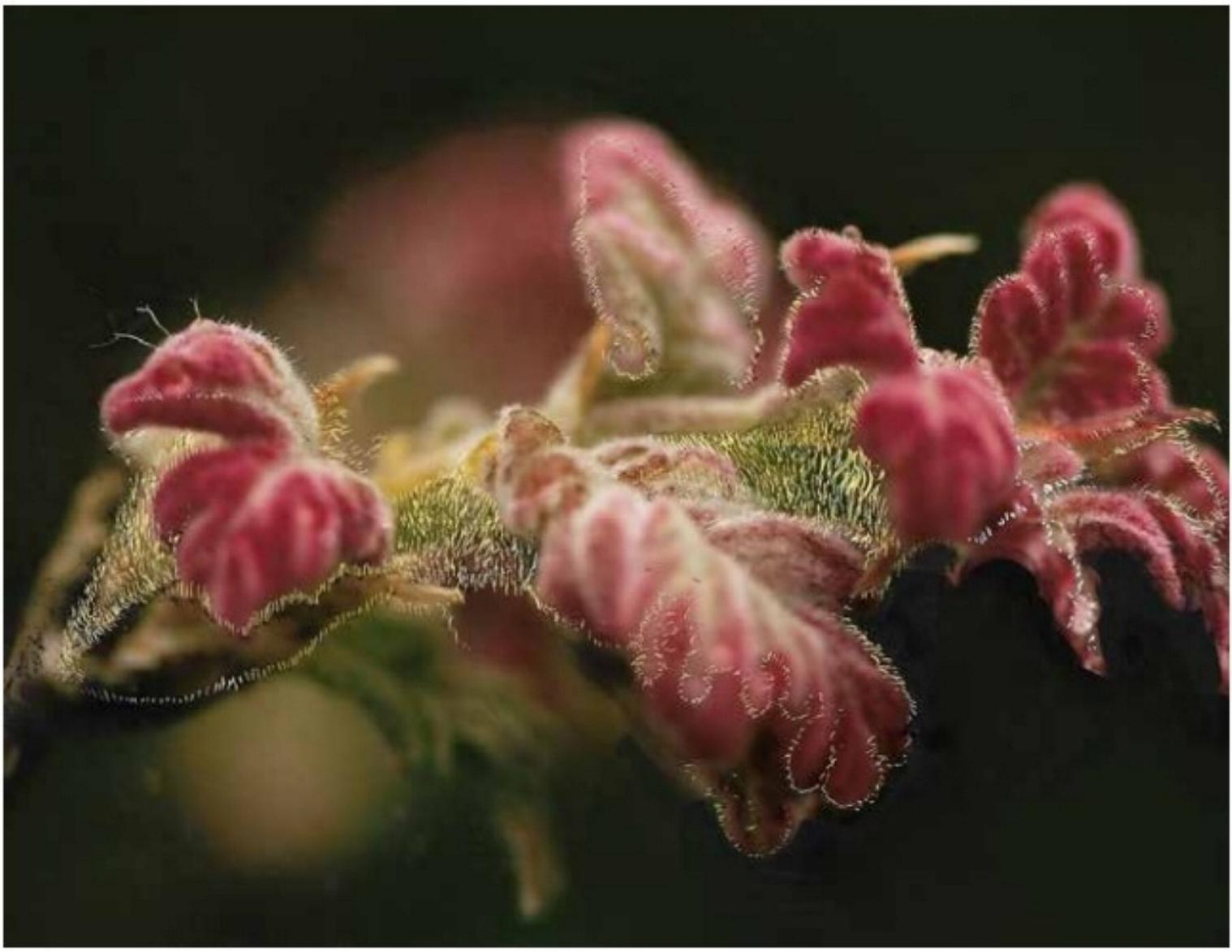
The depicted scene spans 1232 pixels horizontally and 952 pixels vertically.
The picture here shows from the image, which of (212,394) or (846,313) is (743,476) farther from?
(212,394)

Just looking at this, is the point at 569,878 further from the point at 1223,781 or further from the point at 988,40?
the point at 988,40

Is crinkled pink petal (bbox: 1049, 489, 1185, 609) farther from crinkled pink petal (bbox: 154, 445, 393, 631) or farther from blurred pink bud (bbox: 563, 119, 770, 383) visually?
crinkled pink petal (bbox: 154, 445, 393, 631)

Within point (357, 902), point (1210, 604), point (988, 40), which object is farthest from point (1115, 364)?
point (357, 902)

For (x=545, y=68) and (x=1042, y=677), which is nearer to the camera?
(x=1042, y=677)

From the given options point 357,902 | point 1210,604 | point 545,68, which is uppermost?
point 545,68

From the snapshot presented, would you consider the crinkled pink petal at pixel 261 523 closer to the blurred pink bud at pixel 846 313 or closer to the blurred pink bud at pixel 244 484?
the blurred pink bud at pixel 244 484

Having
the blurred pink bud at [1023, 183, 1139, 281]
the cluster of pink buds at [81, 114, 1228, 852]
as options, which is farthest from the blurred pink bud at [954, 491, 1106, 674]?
the blurred pink bud at [1023, 183, 1139, 281]

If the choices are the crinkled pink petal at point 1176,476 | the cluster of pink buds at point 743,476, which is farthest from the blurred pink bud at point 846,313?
the crinkled pink petal at point 1176,476
